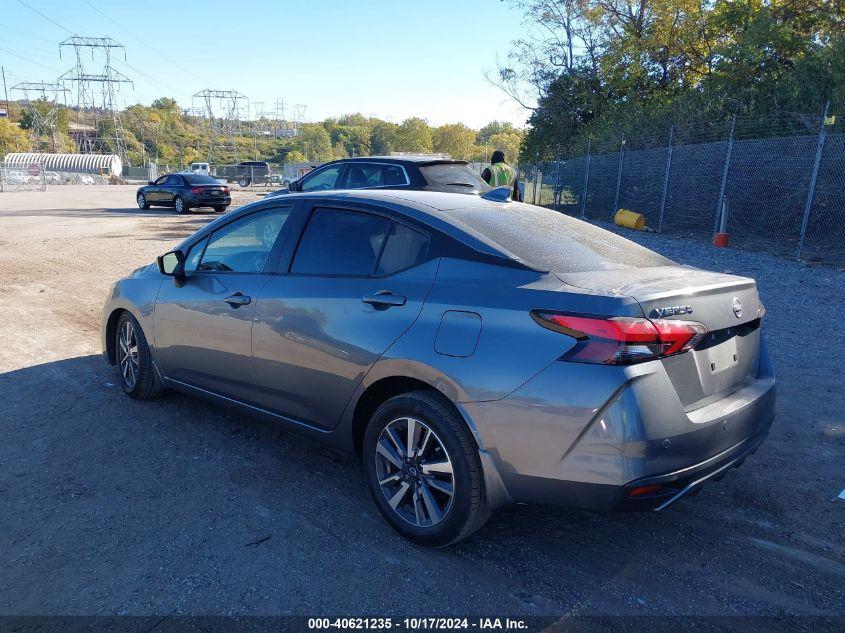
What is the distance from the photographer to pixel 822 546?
3150mm

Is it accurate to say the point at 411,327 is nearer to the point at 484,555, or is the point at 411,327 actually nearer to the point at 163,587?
the point at 484,555

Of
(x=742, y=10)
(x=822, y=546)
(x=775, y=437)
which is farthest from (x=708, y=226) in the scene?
(x=822, y=546)

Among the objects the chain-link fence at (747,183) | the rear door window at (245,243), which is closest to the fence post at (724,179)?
the chain-link fence at (747,183)

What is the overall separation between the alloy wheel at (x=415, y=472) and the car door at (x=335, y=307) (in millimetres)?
352

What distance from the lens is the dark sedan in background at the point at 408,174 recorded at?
9.93 meters

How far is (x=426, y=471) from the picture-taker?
120 inches

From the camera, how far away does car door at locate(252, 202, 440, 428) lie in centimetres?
319

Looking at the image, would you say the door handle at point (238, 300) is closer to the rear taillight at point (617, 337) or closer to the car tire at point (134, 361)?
the car tire at point (134, 361)

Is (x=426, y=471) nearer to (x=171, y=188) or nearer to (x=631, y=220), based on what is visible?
(x=631, y=220)

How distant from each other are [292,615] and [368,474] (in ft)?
2.81

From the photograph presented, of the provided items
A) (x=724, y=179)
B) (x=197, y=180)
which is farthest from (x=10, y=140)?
(x=724, y=179)

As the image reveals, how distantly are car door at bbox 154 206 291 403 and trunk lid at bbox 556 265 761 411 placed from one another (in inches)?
77.3

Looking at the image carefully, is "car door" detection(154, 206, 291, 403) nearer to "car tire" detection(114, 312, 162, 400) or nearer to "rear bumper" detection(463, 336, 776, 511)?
"car tire" detection(114, 312, 162, 400)

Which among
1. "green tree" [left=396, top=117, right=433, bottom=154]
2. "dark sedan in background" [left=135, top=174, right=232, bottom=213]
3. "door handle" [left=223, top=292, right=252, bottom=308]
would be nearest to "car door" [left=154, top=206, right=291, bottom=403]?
"door handle" [left=223, top=292, right=252, bottom=308]
